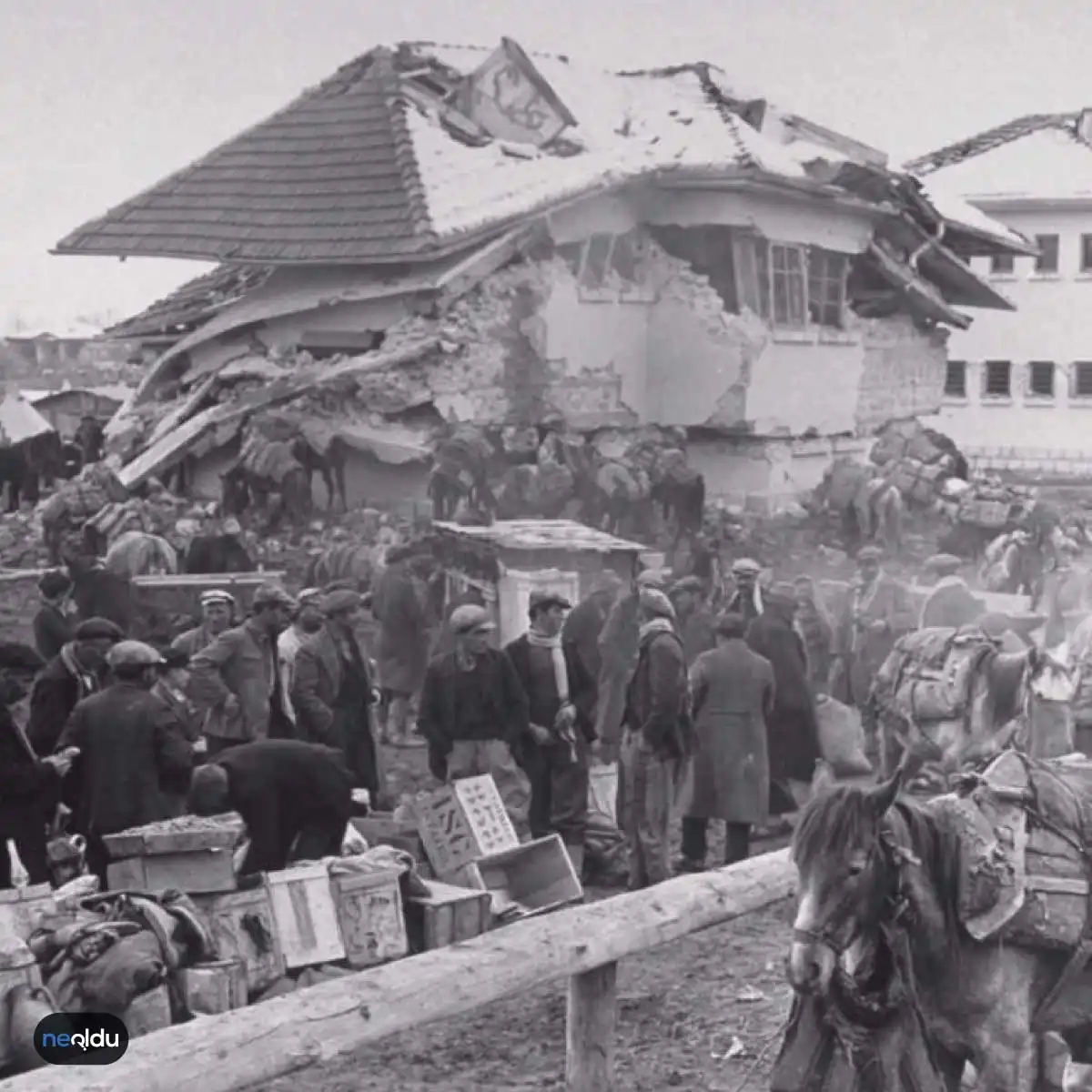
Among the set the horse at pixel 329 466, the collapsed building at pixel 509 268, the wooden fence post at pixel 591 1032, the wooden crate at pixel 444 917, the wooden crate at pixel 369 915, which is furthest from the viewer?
the collapsed building at pixel 509 268

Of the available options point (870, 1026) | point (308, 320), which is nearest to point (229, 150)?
point (308, 320)

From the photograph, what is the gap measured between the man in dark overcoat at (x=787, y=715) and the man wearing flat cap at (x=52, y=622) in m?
3.55

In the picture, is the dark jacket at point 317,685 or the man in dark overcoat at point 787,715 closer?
the dark jacket at point 317,685

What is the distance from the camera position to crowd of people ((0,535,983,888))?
22.3 ft

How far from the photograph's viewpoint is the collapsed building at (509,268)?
1608 cm

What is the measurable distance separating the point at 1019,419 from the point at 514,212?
10634mm

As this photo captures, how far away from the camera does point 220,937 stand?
6.04m

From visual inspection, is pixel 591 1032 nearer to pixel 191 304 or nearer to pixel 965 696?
pixel 965 696

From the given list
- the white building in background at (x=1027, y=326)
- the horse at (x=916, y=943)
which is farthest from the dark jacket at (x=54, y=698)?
the white building in background at (x=1027, y=326)

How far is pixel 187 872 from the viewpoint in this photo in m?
6.14

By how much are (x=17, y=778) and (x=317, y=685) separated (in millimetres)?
1914

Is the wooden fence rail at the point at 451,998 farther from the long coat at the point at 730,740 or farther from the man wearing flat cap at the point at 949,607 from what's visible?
the man wearing flat cap at the point at 949,607

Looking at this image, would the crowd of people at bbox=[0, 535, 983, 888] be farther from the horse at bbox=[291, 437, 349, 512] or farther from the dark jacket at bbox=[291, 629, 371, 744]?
the horse at bbox=[291, 437, 349, 512]

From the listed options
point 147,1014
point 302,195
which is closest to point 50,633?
point 147,1014
